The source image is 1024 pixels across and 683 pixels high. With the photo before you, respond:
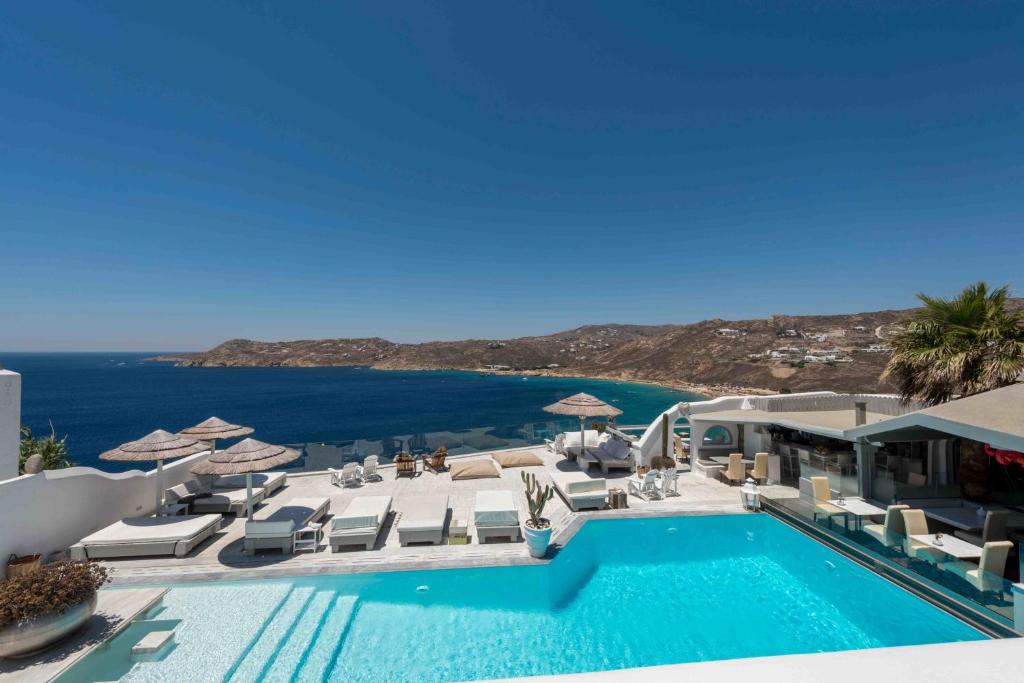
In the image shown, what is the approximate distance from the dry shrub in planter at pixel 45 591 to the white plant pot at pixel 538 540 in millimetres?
5932

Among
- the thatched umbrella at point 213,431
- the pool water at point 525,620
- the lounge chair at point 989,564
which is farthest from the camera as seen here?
the thatched umbrella at point 213,431

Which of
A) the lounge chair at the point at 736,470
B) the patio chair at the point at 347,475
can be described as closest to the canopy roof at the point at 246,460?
the patio chair at the point at 347,475

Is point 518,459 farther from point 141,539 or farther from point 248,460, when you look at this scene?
point 141,539

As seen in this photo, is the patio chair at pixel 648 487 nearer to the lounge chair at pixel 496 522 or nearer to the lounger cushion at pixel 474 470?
the lounge chair at pixel 496 522

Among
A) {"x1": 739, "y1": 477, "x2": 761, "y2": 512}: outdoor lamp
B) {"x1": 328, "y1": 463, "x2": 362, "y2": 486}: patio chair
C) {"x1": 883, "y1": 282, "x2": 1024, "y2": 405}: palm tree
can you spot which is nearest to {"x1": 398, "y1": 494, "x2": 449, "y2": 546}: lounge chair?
{"x1": 328, "y1": 463, "x2": 362, "y2": 486}: patio chair

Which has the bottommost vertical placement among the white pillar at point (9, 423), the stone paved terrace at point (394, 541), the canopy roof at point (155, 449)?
the stone paved terrace at point (394, 541)

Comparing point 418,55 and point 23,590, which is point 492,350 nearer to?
point 418,55

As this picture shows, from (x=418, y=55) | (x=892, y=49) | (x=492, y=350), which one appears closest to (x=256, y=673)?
(x=418, y=55)

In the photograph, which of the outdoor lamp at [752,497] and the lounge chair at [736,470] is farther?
the lounge chair at [736,470]

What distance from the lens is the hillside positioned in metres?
55.3

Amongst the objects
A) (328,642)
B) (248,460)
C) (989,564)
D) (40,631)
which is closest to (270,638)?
(328,642)

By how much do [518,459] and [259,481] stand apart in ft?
23.3

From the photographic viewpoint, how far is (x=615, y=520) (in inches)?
386

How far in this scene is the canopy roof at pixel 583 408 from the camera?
42.5 ft
